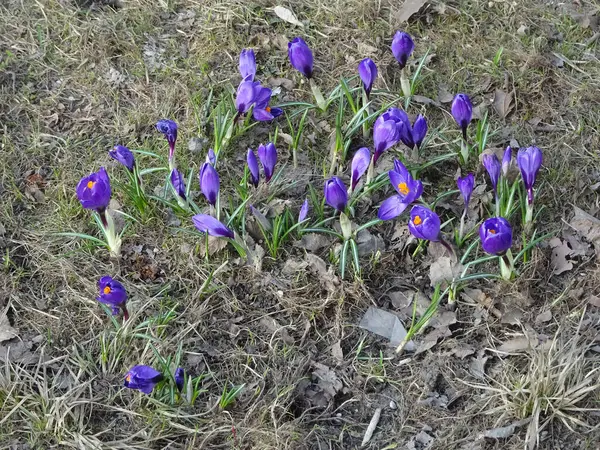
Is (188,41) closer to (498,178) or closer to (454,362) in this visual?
(498,178)

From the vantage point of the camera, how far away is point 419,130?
296 centimetres

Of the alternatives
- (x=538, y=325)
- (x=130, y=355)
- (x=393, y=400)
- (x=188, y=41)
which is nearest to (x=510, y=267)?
(x=538, y=325)

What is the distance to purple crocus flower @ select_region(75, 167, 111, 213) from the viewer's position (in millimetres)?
2646

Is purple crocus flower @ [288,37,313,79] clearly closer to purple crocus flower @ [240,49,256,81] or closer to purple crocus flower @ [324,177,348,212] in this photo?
purple crocus flower @ [240,49,256,81]

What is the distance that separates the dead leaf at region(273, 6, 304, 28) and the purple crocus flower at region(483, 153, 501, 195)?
4.38 feet

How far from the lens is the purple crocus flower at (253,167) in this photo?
2850 mm

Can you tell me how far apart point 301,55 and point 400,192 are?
2.58 ft

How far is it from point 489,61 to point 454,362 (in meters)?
1.58

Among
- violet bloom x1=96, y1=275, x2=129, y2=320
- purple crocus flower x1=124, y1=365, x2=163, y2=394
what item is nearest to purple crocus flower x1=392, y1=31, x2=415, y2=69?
violet bloom x1=96, y1=275, x2=129, y2=320

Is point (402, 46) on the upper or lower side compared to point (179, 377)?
upper

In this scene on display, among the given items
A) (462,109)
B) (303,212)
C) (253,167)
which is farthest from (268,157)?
(462,109)

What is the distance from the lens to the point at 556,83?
11.3 ft

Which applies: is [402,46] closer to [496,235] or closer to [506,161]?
[506,161]

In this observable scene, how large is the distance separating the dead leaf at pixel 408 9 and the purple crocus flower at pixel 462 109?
866mm
